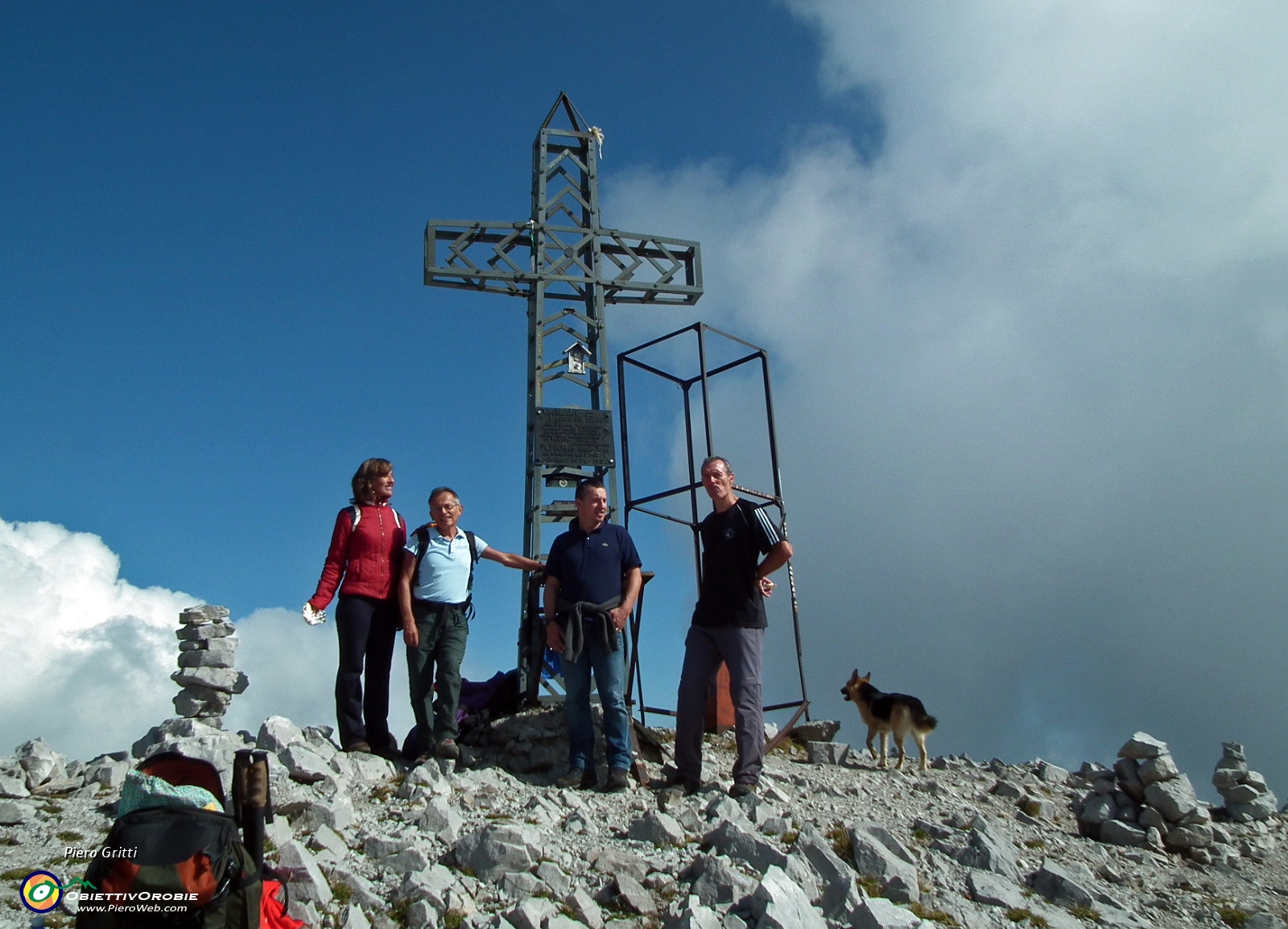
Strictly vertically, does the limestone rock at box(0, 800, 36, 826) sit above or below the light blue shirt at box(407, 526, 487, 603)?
below

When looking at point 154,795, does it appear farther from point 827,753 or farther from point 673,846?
point 827,753

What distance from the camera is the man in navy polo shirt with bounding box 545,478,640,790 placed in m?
6.25

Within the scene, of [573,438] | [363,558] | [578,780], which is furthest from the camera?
[573,438]

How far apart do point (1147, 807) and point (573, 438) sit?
583cm

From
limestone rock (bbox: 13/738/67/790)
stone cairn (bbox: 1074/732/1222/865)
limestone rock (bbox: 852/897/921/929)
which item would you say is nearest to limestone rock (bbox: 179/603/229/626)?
limestone rock (bbox: 13/738/67/790)

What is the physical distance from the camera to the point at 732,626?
629 centimetres

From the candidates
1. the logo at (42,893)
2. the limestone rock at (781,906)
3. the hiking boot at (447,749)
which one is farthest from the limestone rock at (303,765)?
Answer: the limestone rock at (781,906)

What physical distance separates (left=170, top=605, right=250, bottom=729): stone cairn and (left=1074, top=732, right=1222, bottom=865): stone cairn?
7199 millimetres

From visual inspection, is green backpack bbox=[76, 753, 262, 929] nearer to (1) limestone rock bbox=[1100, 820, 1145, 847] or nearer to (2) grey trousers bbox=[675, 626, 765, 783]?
(2) grey trousers bbox=[675, 626, 765, 783]

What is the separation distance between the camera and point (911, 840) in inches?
224

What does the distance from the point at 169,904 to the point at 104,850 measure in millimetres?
288

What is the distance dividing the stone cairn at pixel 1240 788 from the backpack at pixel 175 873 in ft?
26.7

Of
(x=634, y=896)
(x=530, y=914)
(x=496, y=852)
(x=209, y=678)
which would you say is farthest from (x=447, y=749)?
(x=209, y=678)

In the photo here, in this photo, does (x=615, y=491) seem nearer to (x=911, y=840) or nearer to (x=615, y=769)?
(x=615, y=769)
